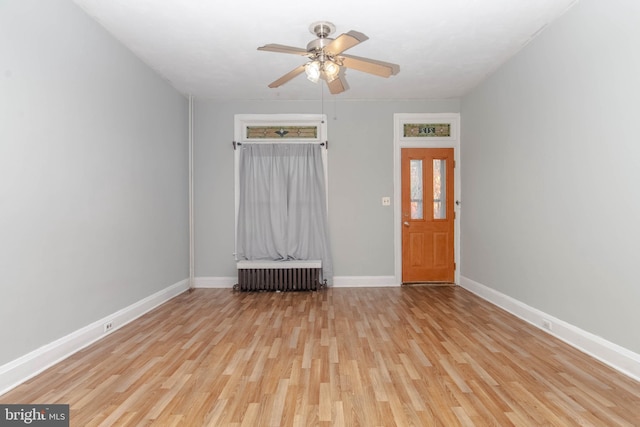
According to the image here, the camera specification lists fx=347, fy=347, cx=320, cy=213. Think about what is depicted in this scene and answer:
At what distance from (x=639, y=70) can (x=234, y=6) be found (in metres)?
3.01

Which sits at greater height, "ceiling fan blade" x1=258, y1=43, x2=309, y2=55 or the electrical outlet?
"ceiling fan blade" x1=258, y1=43, x2=309, y2=55

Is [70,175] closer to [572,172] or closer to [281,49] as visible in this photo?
[281,49]

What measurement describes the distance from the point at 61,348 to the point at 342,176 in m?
3.88

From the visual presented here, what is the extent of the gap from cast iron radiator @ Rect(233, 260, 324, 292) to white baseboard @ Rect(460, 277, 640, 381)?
7.78 feet

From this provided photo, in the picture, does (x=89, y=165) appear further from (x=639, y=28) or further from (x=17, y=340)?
(x=639, y=28)

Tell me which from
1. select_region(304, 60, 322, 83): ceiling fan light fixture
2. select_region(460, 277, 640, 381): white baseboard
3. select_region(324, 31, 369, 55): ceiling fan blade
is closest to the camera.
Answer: select_region(460, 277, 640, 381): white baseboard

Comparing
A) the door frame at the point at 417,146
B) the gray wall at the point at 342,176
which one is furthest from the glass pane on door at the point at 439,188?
the gray wall at the point at 342,176

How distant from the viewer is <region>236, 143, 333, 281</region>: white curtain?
17.0 feet

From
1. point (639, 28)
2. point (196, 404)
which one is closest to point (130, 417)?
point (196, 404)

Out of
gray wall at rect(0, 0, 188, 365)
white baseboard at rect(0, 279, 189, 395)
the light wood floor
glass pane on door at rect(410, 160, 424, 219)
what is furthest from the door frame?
white baseboard at rect(0, 279, 189, 395)

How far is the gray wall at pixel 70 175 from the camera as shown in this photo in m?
2.26

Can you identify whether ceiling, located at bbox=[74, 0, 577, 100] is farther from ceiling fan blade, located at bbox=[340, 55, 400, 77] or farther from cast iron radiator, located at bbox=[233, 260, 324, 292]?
cast iron radiator, located at bbox=[233, 260, 324, 292]

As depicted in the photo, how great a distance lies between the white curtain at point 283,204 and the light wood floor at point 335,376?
1571mm

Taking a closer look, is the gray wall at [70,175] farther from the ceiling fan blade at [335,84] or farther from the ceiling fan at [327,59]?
the ceiling fan blade at [335,84]
